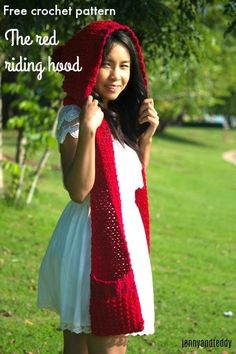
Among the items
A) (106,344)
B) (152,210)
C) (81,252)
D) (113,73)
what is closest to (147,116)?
(113,73)

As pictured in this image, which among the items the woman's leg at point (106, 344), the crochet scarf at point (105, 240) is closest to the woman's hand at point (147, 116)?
the crochet scarf at point (105, 240)

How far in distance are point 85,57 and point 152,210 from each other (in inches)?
359

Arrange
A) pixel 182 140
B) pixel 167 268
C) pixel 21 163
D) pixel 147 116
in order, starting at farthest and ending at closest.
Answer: pixel 182 140 < pixel 21 163 < pixel 167 268 < pixel 147 116

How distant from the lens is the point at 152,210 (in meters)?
11.6

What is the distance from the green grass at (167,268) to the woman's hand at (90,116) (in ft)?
7.74

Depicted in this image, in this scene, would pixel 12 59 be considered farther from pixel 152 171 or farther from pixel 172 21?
pixel 152 171

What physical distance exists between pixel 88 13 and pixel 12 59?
0.63 m

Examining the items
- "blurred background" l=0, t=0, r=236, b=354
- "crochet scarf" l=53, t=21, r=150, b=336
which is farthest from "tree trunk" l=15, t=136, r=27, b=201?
"crochet scarf" l=53, t=21, r=150, b=336

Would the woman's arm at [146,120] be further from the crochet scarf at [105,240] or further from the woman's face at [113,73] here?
the crochet scarf at [105,240]

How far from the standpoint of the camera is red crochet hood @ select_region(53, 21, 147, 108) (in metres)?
2.59

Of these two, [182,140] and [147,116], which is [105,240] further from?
[182,140]

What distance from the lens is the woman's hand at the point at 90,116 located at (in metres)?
2.43

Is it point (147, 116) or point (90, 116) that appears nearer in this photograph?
point (90, 116)

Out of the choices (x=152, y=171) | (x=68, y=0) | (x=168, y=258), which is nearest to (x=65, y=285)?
(x=68, y=0)
